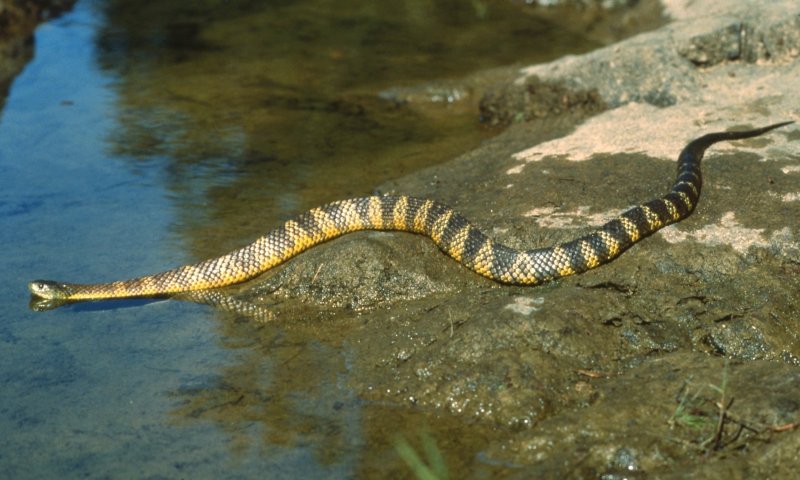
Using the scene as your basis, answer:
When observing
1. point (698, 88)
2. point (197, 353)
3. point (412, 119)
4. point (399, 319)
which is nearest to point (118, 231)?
point (197, 353)

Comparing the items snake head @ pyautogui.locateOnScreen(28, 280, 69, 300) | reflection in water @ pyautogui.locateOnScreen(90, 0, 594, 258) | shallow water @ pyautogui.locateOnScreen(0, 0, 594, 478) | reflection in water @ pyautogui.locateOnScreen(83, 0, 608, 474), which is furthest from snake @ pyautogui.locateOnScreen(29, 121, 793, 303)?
reflection in water @ pyautogui.locateOnScreen(90, 0, 594, 258)

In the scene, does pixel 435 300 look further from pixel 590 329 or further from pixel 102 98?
pixel 102 98

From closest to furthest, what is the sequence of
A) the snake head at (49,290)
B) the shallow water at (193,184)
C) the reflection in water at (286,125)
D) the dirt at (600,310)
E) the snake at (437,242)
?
the dirt at (600,310) → the shallow water at (193,184) → the reflection in water at (286,125) → the snake at (437,242) → the snake head at (49,290)

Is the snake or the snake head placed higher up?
the snake

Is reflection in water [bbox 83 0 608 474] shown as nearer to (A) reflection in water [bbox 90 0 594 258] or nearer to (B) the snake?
(A) reflection in water [bbox 90 0 594 258]

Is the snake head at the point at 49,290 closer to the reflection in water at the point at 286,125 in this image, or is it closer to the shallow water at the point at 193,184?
the shallow water at the point at 193,184

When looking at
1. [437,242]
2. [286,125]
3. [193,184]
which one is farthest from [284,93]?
[437,242]

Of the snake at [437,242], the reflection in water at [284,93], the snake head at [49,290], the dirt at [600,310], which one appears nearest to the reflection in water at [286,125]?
the reflection in water at [284,93]
